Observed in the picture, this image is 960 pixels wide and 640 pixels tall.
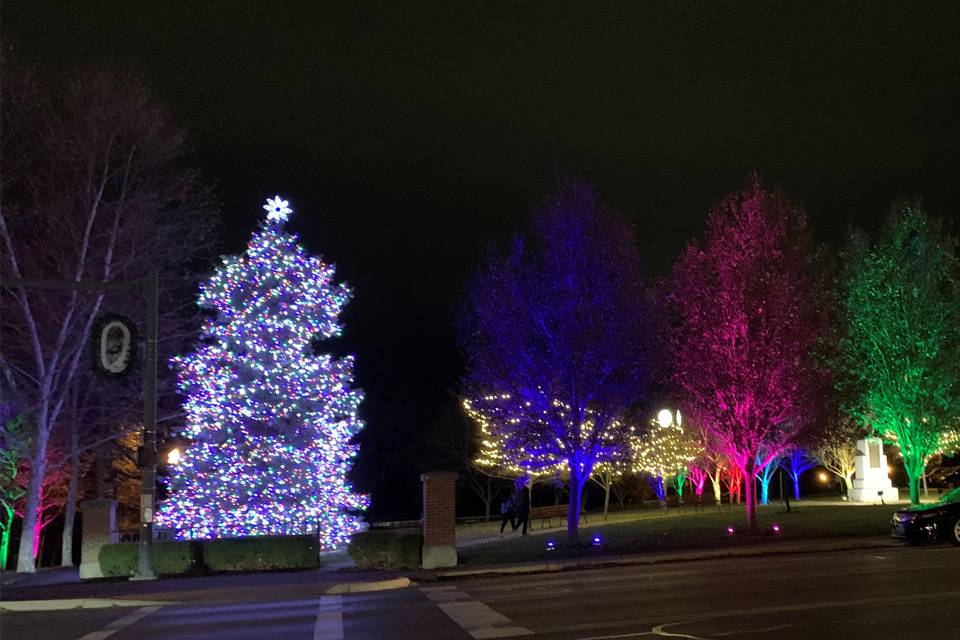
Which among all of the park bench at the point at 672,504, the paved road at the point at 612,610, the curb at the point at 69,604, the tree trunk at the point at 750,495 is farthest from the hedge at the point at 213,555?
the park bench at the point at 672,504

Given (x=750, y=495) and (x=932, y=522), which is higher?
(x=750, y=495)

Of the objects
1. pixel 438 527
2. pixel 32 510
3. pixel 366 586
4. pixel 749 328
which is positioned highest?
pixel 749 328

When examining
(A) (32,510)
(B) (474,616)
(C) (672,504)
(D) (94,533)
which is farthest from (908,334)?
(A) (32,510)

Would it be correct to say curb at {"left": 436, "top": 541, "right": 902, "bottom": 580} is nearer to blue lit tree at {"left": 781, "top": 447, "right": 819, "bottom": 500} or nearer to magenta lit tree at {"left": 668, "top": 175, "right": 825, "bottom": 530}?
magenta lit tree at {"left": 668, "top": 175, "right": 825, "bottom": 530}

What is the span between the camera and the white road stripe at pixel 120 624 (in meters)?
12.1

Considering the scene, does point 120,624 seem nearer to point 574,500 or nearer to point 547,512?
point 574,500

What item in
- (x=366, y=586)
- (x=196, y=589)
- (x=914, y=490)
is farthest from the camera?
(x=914, y=490)

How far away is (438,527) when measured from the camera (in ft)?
66.8

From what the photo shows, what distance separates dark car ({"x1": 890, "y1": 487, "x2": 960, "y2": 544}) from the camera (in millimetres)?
19094

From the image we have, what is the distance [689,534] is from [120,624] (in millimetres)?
16439

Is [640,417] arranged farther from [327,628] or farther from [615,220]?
[327,628]

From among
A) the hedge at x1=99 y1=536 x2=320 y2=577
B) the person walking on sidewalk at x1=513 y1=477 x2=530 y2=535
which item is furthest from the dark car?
the hedge at x1=99 y1=536 x2=320 y2=577

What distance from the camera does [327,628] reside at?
1175cm

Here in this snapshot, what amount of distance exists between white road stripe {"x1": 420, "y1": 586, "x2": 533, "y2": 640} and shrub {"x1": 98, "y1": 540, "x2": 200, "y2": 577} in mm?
8619
